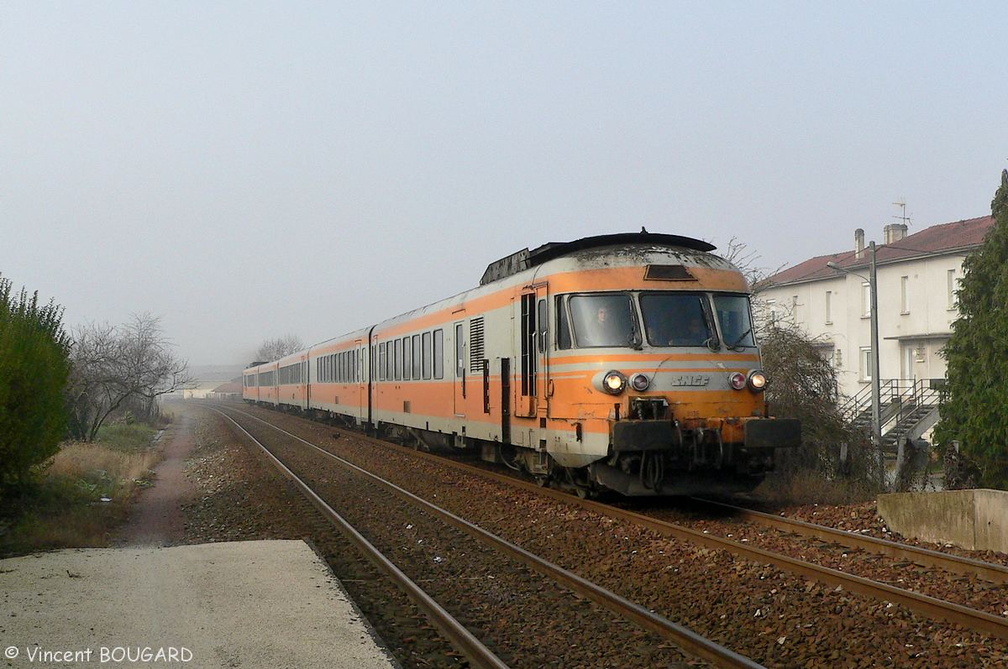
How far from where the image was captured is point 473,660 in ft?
19.2

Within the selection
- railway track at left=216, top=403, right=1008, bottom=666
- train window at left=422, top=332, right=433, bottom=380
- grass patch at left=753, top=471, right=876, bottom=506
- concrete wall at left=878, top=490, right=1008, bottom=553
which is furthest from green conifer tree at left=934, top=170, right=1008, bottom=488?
train window at left=422, top=332, right=433, bottom=380

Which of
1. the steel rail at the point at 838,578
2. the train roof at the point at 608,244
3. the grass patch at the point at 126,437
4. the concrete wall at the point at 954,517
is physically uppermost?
the train roof at the point at 608,244

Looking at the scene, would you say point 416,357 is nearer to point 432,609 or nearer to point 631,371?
point 631,371

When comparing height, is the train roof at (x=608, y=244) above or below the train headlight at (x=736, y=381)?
above

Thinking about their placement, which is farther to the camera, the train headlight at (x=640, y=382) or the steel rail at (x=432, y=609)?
the train headlight at (x=640, y=382)

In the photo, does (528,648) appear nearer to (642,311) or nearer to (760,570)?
(760,570)

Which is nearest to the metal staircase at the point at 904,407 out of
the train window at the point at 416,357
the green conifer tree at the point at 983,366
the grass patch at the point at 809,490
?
the green conifer tree at the point at 983,366

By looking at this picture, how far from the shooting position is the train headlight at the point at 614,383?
10203 millimetres

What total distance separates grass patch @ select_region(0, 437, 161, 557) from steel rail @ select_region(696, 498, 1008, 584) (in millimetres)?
7611

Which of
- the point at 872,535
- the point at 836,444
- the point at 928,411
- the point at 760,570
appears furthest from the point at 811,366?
the point at 928,411

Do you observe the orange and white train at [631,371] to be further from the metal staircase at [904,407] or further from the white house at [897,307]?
the white house at [897,307]

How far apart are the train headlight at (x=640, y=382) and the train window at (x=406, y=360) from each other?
33.4ft

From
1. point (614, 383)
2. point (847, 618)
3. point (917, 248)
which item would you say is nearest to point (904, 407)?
point (917, 248)

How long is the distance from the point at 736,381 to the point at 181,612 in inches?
262
